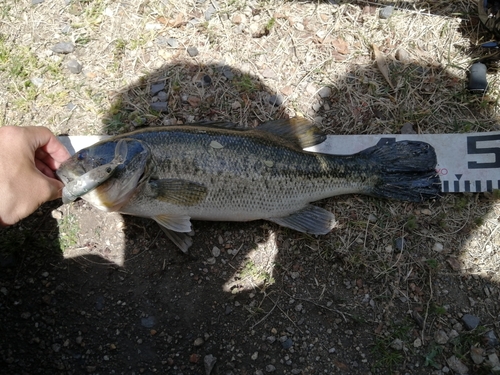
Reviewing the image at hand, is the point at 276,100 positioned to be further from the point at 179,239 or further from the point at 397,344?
the point at 397,344

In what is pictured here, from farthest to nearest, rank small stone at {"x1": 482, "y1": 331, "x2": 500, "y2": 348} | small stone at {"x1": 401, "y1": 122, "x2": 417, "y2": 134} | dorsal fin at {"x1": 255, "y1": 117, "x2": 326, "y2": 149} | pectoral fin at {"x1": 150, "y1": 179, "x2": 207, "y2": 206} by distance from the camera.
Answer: small stone at {"x1": 401, "y1": 122, "x2": 417, "y2": 134}
dorsal fin at {"x1": 255, "y1": 117, "x2": 326, "y2": 149}
small stone at {"x1": 482, "y1": 331, "x2": 500, "y2": 348}
pectoral fin at {"x1": 150, "y1": 179, "x2": 207, "y2": 206}

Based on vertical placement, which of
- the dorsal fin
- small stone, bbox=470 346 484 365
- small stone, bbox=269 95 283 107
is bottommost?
small stone, bbox=470 346 484 365

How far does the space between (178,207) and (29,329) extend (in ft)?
5.88

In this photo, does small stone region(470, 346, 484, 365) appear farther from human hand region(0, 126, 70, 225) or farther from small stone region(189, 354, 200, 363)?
human hand region(0, 126, 70, 225)

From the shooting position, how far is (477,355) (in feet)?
13.0

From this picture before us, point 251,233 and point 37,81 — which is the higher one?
point 37,81

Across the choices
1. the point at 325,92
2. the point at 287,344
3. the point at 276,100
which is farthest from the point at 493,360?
the point at 276,100

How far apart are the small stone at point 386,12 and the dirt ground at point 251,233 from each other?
0.05 m

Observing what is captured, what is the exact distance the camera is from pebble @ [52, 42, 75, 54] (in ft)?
15.5

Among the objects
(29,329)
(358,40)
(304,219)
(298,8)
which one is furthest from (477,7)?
(29,329)

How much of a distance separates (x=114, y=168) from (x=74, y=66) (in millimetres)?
1742

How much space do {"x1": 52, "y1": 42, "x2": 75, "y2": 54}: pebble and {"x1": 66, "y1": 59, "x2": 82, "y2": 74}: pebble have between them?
5.1 inches

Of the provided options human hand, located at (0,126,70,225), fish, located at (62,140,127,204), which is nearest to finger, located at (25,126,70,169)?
human hand, located at (0,126,70,225)

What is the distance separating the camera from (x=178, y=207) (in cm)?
389
